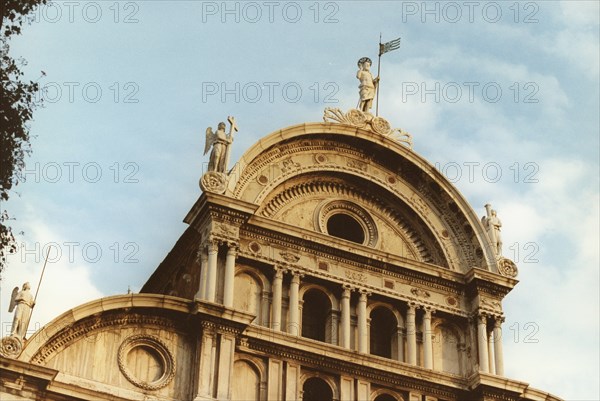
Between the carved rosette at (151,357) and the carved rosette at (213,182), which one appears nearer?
the carved rosette at (151,357)

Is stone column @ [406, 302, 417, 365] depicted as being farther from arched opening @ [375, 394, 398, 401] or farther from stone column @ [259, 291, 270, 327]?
stone column @ [259, 291, 270, 327]

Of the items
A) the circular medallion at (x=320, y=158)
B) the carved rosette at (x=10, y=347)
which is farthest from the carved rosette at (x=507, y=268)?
the carved rosette at (x=10, y=347)

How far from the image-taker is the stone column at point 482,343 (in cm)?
4075

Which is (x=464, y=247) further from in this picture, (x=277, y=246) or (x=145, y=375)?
(x=145, y=375)

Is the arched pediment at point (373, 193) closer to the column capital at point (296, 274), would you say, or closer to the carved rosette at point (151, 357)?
the column capital at point (296, 274)

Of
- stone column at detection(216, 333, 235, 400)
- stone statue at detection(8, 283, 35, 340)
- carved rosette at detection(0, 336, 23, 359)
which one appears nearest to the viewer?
carved rosette at detection(0, 336, 23, 359)

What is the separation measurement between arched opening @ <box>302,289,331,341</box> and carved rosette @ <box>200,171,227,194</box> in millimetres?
3952

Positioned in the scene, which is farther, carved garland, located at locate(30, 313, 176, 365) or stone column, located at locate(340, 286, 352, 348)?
stone column, located at locate(340, 286, 352, 348)

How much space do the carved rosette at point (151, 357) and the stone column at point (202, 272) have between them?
191 cm

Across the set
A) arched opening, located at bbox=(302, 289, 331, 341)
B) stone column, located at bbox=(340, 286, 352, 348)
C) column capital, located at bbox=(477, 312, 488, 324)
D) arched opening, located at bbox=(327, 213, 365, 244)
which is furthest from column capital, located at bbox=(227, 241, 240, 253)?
column capital, located at bbox=(477, 312, 488, 324)

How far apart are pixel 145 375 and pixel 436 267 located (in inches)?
395

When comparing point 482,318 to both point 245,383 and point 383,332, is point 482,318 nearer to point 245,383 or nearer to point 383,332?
point 383,332

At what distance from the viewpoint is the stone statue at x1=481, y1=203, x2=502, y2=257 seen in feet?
141

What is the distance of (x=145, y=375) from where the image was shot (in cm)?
3659
